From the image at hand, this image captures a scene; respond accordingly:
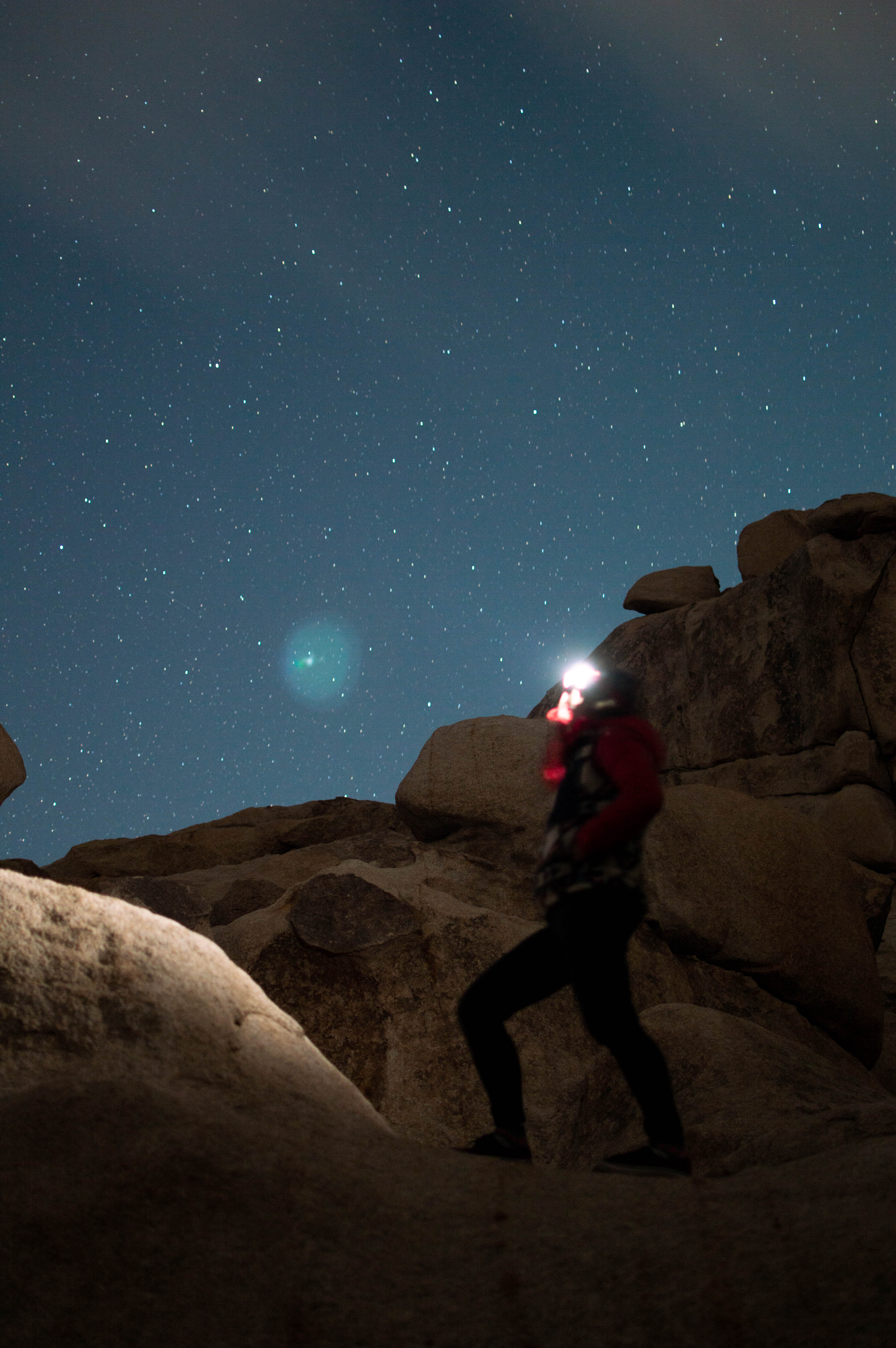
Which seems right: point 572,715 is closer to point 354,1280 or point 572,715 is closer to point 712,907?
point 354,1280

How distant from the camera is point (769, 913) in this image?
24.5 feet

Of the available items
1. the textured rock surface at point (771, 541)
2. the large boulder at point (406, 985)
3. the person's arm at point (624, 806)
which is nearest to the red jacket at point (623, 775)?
the person's arm at point (624, 806)

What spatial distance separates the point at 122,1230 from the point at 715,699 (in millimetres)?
12960

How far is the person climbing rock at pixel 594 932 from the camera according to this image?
104 inches

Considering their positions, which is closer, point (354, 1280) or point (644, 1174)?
point (354, 1280)

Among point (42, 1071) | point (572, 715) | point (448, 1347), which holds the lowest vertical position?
point (448, 1347)

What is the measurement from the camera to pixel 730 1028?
4.83m

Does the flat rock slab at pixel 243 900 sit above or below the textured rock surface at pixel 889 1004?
above

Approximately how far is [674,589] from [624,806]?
14111 mm

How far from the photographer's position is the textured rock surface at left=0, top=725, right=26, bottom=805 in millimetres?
11773

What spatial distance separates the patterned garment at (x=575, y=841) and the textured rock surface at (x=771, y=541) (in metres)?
12.9

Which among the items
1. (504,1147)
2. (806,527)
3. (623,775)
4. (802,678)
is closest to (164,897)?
(504,1147)

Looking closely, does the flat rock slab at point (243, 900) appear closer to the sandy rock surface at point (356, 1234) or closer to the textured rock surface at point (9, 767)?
the textured rock surface at point (9, 767)

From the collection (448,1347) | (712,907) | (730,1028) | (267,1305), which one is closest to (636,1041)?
(448,1347)
